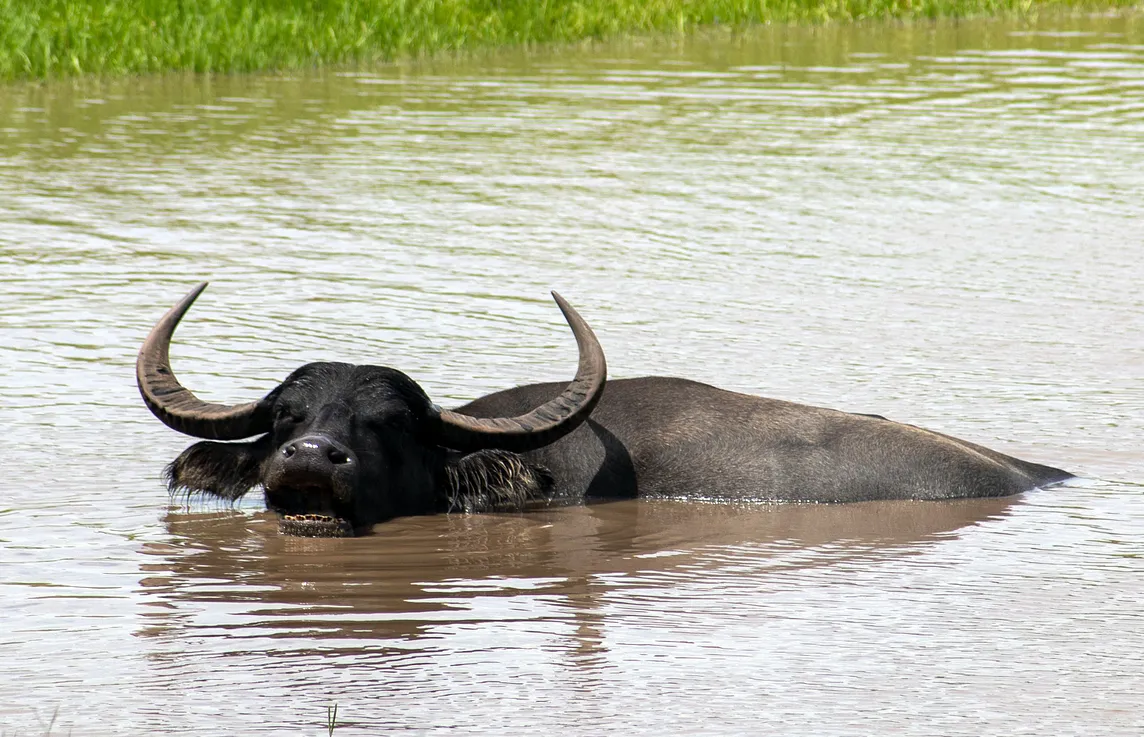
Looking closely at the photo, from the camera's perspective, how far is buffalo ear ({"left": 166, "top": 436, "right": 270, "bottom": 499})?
6.99 metres

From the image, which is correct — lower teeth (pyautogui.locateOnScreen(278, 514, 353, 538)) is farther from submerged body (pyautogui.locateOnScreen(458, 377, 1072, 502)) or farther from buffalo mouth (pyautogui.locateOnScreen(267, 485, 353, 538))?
submerged body (pyautogui.locateOnScreen(458, 377, 1072, 502))

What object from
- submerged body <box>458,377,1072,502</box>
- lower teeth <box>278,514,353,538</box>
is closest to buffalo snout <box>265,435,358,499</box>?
lower teeth <box>278,514,353,538</box>

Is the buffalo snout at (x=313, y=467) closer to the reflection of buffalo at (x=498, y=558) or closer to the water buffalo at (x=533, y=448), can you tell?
the water buffalo at (x=533, y=448)

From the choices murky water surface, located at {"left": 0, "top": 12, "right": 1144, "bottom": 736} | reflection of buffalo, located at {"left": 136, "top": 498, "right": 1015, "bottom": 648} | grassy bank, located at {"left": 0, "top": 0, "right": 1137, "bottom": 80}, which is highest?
grassy bank, located at {"left": 0, "top": 0, "right": 1137, "bottom": 80}

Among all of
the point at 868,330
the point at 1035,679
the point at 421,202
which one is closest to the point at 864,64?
the point at 421,202

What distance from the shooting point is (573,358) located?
9289mm

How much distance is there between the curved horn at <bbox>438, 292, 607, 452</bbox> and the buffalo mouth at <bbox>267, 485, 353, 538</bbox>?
57cm

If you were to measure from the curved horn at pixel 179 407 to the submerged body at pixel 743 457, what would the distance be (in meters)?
0.92

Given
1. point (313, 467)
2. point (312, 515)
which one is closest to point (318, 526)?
point (312, 515)

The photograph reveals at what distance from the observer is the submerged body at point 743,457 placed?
7.32 meters

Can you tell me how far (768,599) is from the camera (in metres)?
5.77

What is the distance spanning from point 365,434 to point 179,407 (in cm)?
73

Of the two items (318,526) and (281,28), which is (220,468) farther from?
(281,28)

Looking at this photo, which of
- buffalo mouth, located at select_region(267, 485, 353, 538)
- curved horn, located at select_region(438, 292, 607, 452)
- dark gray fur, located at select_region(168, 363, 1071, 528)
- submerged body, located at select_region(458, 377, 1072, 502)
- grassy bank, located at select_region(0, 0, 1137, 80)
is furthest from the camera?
grassy bank, located at select_region(0, 0, 1137, 80)
